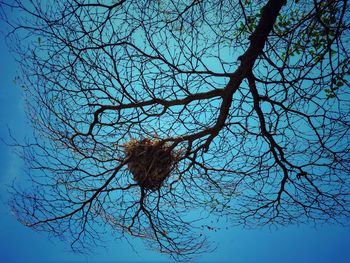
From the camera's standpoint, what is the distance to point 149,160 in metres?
4.06

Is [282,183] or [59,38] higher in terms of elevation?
[282,183]

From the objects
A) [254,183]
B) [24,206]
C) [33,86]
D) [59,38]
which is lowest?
[24,206]

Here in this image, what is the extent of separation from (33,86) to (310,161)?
423cm

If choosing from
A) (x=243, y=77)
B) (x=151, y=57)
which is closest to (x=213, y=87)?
(x=243, y=77)

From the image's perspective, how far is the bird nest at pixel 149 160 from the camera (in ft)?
13.3

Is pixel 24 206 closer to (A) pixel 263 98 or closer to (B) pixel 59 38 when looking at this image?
(B) pixel 59 38

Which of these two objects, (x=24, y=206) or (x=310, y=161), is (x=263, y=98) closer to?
(x=310, y=161)

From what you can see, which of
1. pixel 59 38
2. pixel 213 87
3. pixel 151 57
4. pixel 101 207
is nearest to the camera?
pixel 59 38

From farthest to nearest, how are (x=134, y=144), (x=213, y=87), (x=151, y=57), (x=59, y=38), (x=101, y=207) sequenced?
(x=101, y=207) < (x=134, y=144) < (x=213, y=87) < (x=151, y=57) < (x=59, y=38)

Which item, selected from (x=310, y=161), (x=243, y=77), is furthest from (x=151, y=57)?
(x=310, y=161)

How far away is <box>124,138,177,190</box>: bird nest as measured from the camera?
4047mm

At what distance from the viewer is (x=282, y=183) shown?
4.52 meters

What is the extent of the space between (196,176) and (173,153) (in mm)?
691

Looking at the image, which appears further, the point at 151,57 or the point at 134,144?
the point at 134,144
